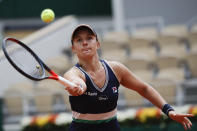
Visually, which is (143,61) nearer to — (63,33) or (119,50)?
(119,50)

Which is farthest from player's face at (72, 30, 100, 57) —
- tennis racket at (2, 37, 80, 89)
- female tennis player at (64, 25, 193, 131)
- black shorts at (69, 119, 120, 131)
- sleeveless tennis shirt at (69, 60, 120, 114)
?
black shorts at (69, 119, 120, 131)

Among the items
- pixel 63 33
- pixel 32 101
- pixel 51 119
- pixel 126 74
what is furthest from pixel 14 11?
pixel 126 74

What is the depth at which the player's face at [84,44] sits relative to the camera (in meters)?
4.45

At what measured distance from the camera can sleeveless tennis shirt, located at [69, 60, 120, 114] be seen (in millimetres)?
4461

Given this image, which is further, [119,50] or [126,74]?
[119,50]

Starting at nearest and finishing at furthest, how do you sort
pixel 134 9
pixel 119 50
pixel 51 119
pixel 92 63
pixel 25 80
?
pixel 92 63 < pixel 51 119 < pixel 25 80 < pixel 119 50 < pixel 134 9

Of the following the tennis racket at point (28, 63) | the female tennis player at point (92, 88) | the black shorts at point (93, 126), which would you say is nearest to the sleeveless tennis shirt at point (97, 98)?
the female tennis player at point (92, 88)

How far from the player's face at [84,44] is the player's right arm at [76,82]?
0.17m

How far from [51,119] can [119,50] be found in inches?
160

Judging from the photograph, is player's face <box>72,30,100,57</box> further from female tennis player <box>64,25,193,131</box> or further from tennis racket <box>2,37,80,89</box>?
tennis racket <box>2,37,80,89</box>

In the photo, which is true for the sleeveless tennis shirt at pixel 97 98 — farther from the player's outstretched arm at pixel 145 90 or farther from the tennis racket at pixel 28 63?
the tennis racket at pixel 28 63

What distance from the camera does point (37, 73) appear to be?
429cm

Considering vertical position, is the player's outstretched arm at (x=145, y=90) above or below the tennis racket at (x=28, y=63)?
below

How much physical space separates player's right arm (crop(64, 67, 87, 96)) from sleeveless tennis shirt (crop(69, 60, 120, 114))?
7 centimetres
